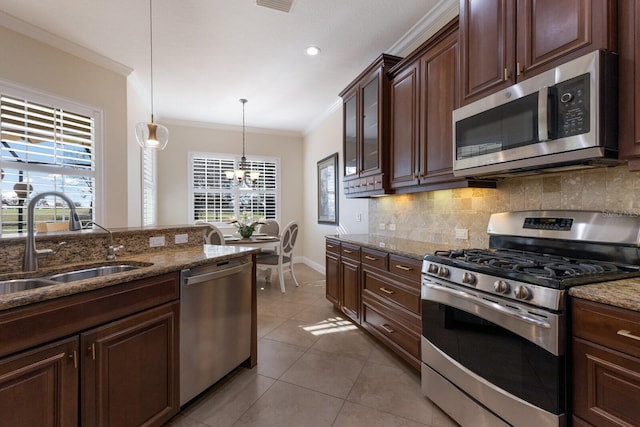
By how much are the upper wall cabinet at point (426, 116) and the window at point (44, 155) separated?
11.8 feet

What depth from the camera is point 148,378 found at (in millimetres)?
1518

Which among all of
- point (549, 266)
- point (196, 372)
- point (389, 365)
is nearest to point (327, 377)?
point (389, 365)

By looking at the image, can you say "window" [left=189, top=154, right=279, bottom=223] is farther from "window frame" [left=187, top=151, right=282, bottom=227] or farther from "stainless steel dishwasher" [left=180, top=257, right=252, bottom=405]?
"stainless steel dishwasher" [left=180, top=257, right=252, bottom=405]

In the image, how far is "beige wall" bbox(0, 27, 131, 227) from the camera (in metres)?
2.88

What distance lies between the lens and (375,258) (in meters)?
2.59

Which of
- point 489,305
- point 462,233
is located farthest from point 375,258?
point 489,305

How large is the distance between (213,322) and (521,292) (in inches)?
68.3

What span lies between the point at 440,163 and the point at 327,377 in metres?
1.81

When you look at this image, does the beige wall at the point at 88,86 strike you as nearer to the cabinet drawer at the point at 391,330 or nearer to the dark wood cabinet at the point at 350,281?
the dark wood cabinet at the point at 350,281

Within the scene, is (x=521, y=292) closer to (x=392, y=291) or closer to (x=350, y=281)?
(x=392, y=291)

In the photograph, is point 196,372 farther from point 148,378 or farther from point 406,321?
point 406,321

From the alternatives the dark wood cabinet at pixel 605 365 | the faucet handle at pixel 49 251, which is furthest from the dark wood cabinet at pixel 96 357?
the dark wood cabinet at pixel 605 365

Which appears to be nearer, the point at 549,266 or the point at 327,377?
the point at 549,266

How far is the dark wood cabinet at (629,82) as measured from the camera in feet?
4.05
